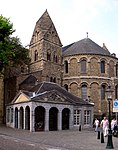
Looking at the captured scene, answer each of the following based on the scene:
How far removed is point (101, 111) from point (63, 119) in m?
16.8

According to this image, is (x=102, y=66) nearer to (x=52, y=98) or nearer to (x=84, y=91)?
(x=84, y=91)

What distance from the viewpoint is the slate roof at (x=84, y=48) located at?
57875mm

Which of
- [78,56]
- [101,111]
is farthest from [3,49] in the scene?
[101,111]

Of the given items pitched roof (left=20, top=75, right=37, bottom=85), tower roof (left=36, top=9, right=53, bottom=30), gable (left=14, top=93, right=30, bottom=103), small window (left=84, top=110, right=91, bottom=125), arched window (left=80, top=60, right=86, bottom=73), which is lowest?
small window (left=84, top=110, right=91, bottom=125)

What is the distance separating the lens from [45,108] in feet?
127

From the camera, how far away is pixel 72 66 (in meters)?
58.5

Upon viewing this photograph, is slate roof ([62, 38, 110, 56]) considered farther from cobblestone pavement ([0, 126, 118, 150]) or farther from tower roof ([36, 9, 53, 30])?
cobblestone pavement ([0, 126, 118, 150])

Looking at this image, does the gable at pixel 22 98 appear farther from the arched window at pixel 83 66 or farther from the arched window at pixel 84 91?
the arched window at pixel 83 66

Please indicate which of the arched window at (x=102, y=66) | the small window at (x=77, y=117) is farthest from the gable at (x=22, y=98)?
the arched window at (x=102, y=66)

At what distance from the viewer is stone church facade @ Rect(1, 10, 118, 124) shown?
5503 centimetres

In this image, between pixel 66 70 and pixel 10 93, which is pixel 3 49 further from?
pixel 66 70

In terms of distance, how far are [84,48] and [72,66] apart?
4.15 metres

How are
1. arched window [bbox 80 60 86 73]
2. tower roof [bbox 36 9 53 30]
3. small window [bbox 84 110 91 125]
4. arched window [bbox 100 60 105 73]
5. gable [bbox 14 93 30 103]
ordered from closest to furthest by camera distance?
1. gable [bbox 14 93 30 103]
2. small window [bbox 84 110 91 125]
3. tower roof [bbox 36 9 53 30]
4. arched window [bbox 80 60 86 73]
5. arched window [bbox 100 60 105 73]

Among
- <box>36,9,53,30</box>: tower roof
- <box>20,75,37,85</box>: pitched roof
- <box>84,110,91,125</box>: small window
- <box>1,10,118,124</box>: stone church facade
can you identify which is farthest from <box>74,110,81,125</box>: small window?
A: <box>36,9,53,30</box>: tower roof
